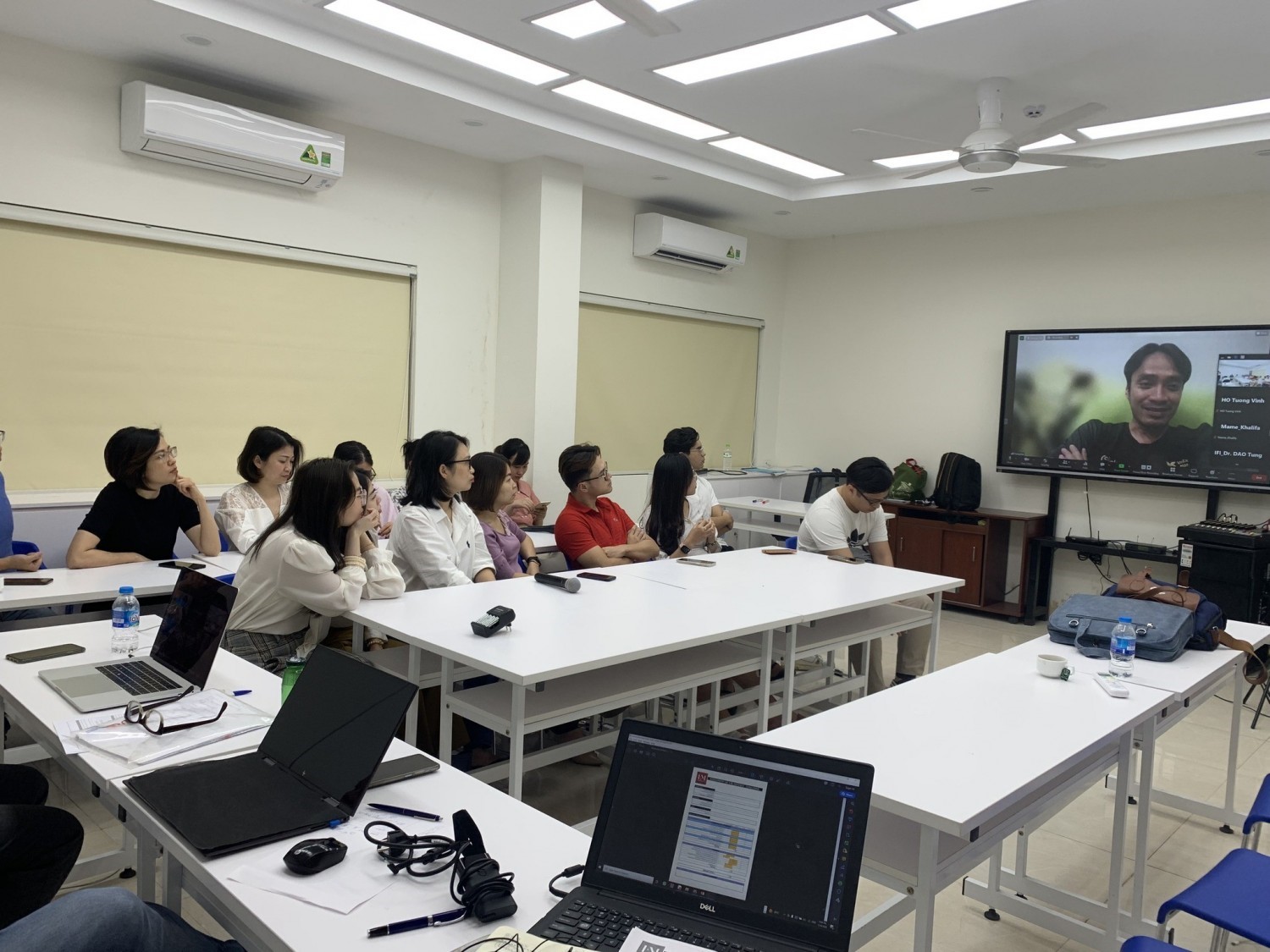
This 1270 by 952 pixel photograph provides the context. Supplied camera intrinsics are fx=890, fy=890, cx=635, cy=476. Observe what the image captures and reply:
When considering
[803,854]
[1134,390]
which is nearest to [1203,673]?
[803,854]

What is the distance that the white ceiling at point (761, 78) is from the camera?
3764 mm

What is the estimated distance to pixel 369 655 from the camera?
9.99 feet

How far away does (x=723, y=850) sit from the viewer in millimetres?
1287

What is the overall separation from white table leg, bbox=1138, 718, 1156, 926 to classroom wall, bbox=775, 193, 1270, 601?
4394 millimetres

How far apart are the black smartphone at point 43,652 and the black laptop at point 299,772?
3.23 feet

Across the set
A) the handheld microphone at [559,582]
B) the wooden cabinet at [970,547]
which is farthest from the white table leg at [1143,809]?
the wooden cabinet at [970,547]

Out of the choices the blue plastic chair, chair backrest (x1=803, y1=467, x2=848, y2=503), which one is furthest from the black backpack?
the blue plastic chair

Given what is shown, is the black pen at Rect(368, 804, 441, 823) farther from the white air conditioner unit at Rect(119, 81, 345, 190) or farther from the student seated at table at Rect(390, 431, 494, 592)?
the white air conditioner unit at Rect(119, 81, 345, 190)

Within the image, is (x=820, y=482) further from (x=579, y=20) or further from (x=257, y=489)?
(x=257, y=489)

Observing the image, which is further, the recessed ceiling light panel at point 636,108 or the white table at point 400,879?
the recessed ceiling light panel at point 636,108

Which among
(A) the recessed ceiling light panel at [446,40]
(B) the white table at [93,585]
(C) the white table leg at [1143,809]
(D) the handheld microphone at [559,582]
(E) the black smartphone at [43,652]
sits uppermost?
(A) the recessed ceiling light panel at [446,40]

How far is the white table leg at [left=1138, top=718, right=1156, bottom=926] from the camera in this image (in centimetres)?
247

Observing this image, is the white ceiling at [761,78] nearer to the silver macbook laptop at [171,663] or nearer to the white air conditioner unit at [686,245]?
the white air conditioner unit at [686,245]

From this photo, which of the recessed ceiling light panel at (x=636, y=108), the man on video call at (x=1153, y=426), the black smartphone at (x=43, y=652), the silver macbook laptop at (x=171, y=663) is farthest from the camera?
the man on video call at (x=1153, y=426)
